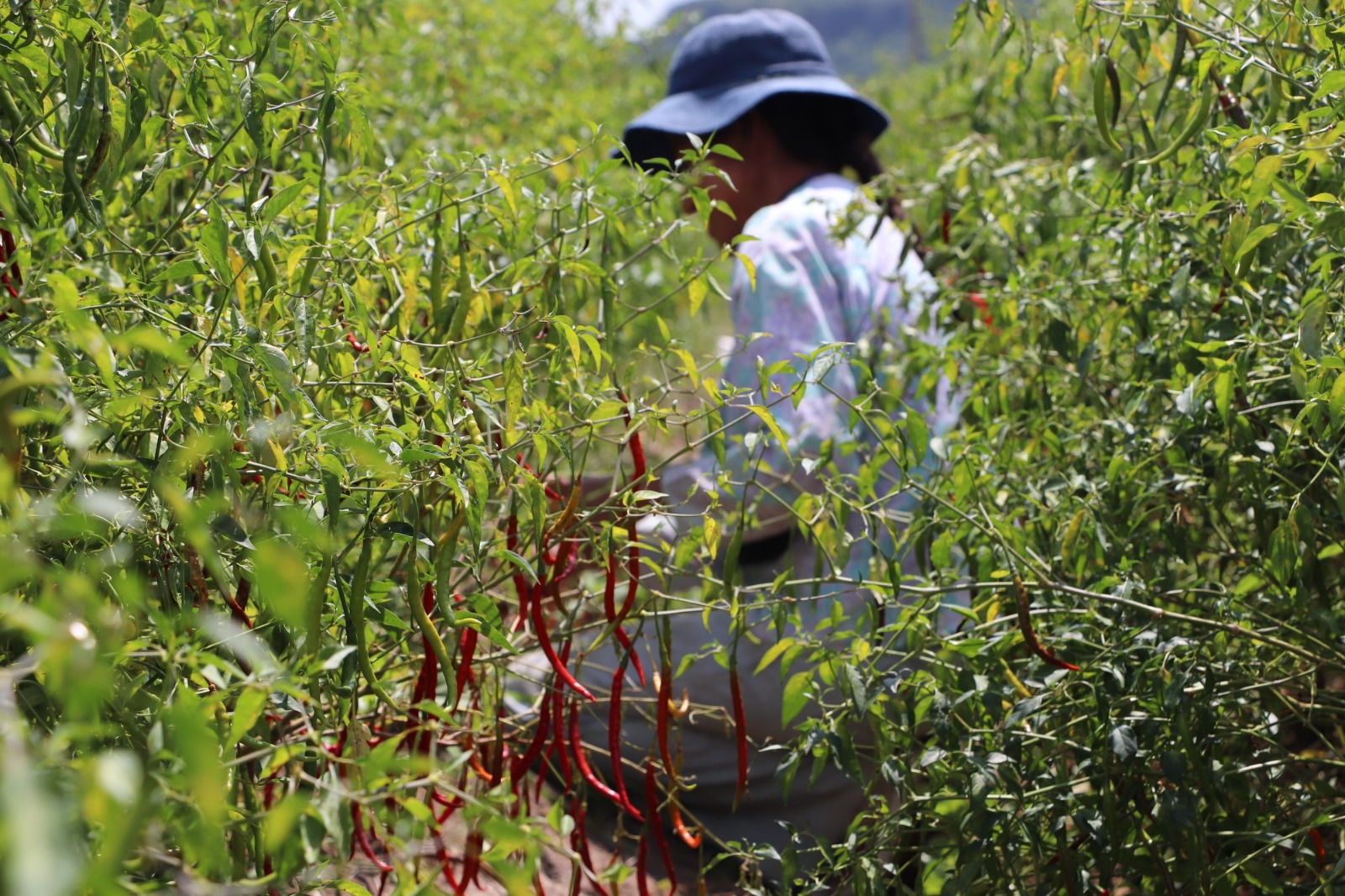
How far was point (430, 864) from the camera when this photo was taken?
165 centimetres

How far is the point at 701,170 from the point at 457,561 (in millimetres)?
506

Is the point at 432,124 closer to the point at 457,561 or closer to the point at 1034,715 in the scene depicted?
the point at 457,561

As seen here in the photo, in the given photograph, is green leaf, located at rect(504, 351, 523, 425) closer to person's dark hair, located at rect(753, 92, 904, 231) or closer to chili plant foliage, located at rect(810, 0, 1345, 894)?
chili plant foliage, located at rect(810, 0, 1345, 894)

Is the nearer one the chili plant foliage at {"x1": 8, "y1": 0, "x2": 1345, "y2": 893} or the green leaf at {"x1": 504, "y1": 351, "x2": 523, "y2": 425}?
the chili plant foliage at {"x1": 8, "y1": 0, "x2": 1345, "y2": 893}

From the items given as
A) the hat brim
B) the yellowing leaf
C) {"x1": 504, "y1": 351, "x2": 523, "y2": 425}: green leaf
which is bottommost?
the hat brim

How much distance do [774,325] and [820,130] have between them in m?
0.68

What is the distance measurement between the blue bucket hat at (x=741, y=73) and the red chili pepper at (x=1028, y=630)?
1.52 metres

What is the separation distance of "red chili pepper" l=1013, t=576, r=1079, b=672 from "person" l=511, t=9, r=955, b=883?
1.97 feet

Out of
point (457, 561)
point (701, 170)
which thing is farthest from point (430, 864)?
point (701, 170)

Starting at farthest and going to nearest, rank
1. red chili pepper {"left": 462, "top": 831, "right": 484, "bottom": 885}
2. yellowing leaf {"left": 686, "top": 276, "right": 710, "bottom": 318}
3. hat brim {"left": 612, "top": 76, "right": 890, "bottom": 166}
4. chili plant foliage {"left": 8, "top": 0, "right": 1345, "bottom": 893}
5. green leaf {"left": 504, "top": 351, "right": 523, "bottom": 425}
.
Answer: hat brim {"left": 612, "top": 76, "right": 890, "bottom": 166} < yellowing leaf {"left": 686, "top": 276, "right": 710, "bottom": 318} < green leaf {"left": 504, "top": 351, "right": 523, "bottom": 425} < red chili pepper {"left": 462, "top": 831, "right": 484, "bottom": 885} < chili plant foliage {"left": 8, "top": 0, "right": 1345, "bottom": 893}

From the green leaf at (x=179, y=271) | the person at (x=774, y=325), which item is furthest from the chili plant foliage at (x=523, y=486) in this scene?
the person at (x=774, y=325)

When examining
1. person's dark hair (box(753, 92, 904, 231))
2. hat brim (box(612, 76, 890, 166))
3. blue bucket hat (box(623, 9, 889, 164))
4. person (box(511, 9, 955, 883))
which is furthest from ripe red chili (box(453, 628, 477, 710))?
person's dark hair (box(753, 92, 904, 231))

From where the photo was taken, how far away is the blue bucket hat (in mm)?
2508

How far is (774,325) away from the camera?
7.18 ft
